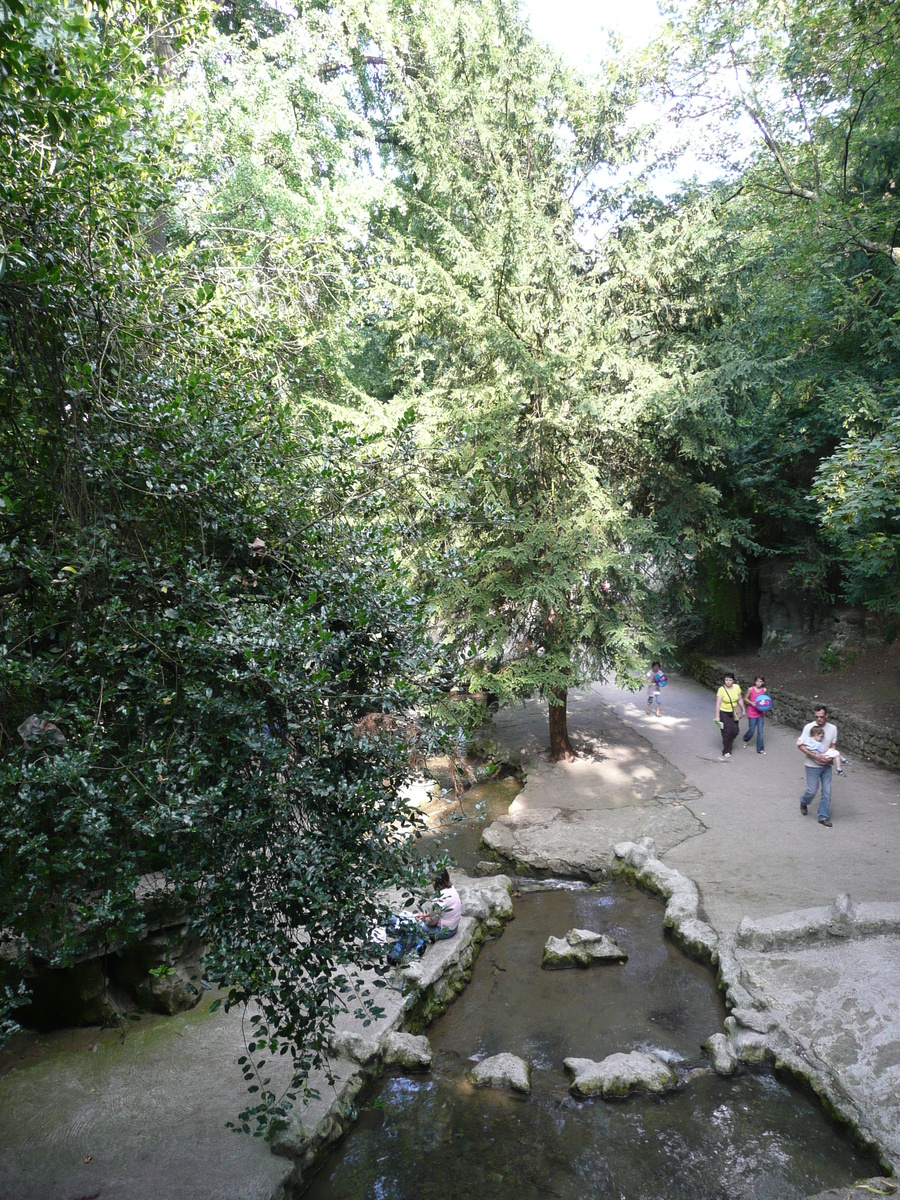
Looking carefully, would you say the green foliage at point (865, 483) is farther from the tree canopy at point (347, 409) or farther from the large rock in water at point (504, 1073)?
the large rock in water at point (504, 1073)

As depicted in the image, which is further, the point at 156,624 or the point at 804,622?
the point at 804,622

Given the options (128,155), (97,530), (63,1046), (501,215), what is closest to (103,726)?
(97,530)

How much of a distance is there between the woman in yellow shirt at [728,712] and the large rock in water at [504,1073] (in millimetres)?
7996

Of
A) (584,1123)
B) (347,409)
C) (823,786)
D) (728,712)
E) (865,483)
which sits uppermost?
(347,409)

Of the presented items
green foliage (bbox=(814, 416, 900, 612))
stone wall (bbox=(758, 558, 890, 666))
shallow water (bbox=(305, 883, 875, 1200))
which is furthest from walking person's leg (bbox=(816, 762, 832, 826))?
stone wall (bbox=(758, 558, 890, 666))

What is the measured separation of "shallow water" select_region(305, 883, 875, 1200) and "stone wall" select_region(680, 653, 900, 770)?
6.29m

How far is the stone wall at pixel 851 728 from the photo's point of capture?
1137 centimetres

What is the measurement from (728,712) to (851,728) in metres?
2.20

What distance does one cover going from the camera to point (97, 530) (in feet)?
10.7

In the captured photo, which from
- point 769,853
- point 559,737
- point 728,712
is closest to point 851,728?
point 728,712

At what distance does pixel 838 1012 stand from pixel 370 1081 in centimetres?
393

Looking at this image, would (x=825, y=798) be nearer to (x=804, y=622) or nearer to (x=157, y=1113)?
(x=157, y=1113)

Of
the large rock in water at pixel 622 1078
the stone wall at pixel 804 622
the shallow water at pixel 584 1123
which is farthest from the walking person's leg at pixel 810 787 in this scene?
the stone wall at pixel 804 622

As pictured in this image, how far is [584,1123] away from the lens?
5.48 metres
